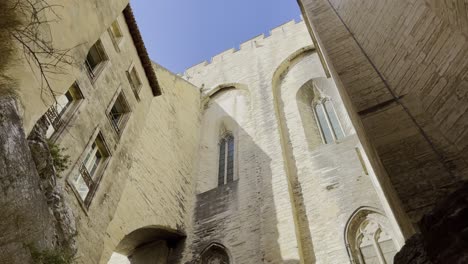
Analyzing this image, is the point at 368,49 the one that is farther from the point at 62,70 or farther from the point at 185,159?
the point at 185,159

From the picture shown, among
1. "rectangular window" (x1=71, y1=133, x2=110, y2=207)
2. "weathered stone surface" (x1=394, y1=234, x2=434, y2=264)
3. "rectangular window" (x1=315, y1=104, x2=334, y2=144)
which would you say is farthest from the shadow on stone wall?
"rectangular window" (x1=315, y1=104, x2=334, y2=144)

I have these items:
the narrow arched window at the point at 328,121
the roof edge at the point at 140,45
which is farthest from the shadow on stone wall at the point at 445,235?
the narrow arched window at the point at 328,121

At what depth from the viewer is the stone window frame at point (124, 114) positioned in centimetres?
618

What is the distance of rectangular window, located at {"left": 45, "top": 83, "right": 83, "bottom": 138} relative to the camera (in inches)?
187

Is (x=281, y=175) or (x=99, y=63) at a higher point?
(x=281, y=175)

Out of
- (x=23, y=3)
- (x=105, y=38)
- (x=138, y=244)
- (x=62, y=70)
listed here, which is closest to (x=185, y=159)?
(x=138, y=244)

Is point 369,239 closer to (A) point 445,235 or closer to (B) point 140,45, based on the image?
(B) point 140,45

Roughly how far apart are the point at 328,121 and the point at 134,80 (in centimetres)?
611

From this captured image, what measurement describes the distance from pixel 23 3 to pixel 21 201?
1706mm

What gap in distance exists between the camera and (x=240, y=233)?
8773 mm

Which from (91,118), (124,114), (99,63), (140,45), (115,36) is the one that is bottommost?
(91,118)

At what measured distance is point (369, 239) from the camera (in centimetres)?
724

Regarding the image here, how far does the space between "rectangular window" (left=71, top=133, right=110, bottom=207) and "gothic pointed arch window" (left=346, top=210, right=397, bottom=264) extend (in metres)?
4.60

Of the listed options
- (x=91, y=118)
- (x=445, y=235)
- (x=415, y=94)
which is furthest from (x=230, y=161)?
(x=445, y=235)
